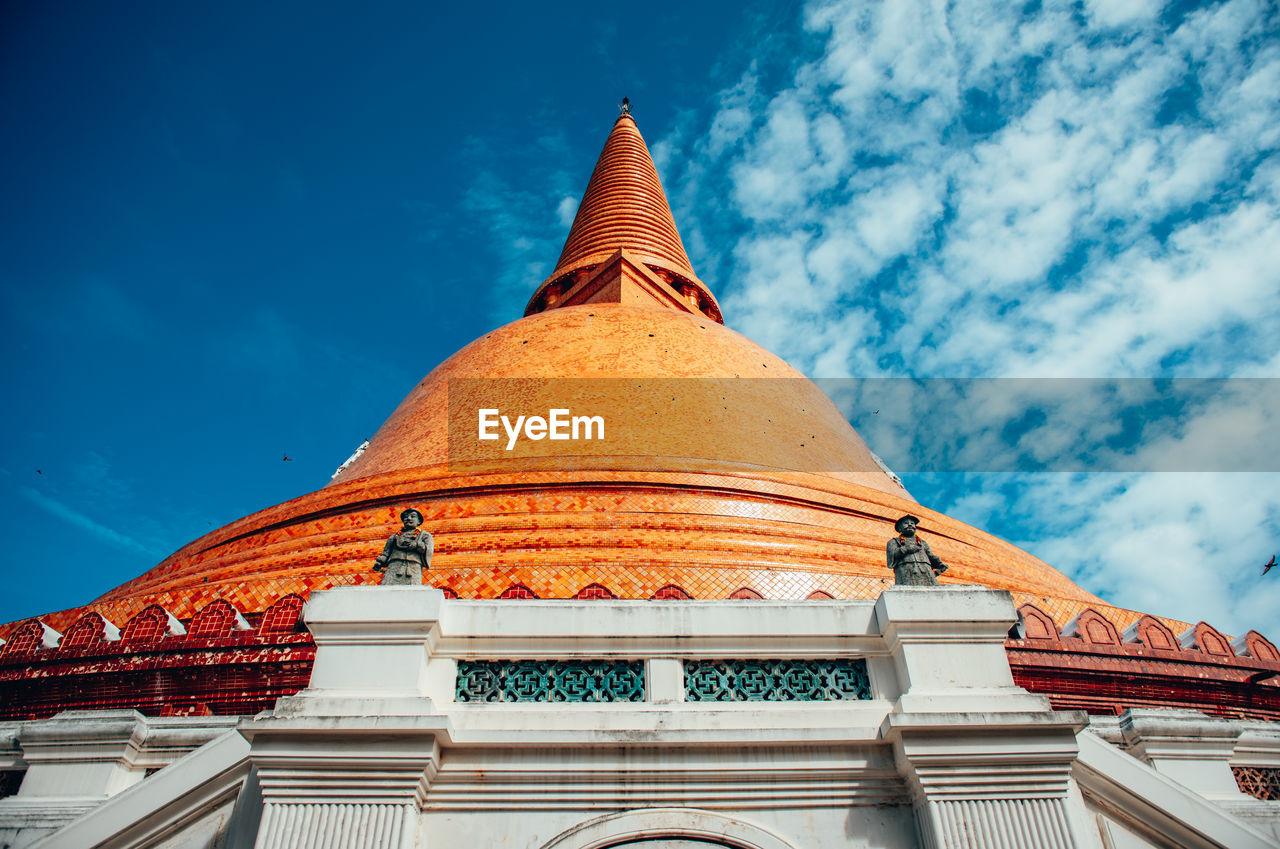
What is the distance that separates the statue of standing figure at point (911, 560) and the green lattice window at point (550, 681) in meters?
1.95

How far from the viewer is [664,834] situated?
4727 millimetres

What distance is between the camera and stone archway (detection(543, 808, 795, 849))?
4699 mm

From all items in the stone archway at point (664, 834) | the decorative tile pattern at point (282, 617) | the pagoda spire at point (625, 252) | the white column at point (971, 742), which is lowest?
the stone archway at point (664, 834)

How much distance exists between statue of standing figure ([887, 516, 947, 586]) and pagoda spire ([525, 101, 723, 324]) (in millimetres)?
15245

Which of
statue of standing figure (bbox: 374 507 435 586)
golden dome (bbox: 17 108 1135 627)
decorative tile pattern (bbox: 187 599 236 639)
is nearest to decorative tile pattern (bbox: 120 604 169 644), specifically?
decorative tile pattern (bbox: 187 599 236 639)

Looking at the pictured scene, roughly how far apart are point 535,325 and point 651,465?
5552 mm

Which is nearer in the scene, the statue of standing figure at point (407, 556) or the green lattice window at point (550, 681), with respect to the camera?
the green lattice window at point (550, 681)

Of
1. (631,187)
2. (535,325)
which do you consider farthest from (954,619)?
(631,187)

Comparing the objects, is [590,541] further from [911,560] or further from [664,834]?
[664,834]

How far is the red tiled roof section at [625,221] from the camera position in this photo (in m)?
24.1

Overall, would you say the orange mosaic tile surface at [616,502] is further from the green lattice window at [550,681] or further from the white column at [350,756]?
the white column at [350,756]
